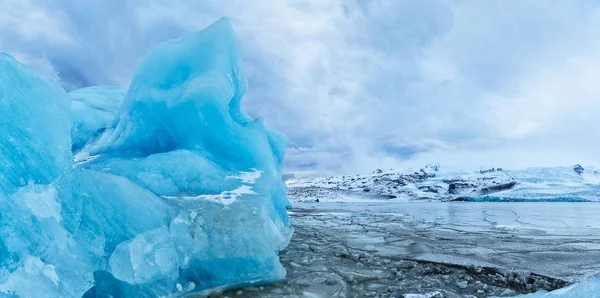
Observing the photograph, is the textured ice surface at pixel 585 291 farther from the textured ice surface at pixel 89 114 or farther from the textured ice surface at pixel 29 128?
the textured ice surface at pixel 89 114

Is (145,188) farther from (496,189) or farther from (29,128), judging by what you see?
(496,189)

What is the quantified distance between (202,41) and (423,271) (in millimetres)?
6347

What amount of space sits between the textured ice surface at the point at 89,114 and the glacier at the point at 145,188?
152cm

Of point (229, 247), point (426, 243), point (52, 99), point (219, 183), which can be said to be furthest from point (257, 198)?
point (426, 243)

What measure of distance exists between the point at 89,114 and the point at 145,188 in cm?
560

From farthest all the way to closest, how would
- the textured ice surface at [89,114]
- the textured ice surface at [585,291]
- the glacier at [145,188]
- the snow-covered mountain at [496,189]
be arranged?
the snow-covered mountain at [496,189] < the textured ice surface at [89,114] < the glacier at [145,188] < the textured ice surface at [585,291]

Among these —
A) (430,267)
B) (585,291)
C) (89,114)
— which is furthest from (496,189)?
(585,291)

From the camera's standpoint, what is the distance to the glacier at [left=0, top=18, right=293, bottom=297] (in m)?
2.98

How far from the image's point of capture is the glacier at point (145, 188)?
2.98m

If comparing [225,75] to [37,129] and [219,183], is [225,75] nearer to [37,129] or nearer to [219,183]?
[219,183]

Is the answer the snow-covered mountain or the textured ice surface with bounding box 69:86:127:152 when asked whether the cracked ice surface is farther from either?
the snow-covered mountain

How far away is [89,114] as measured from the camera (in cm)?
920

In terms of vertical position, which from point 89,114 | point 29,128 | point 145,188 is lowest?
point 145,188

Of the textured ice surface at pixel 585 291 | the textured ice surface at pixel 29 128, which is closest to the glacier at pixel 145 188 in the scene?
the textured ice surface at pixel 29 128
